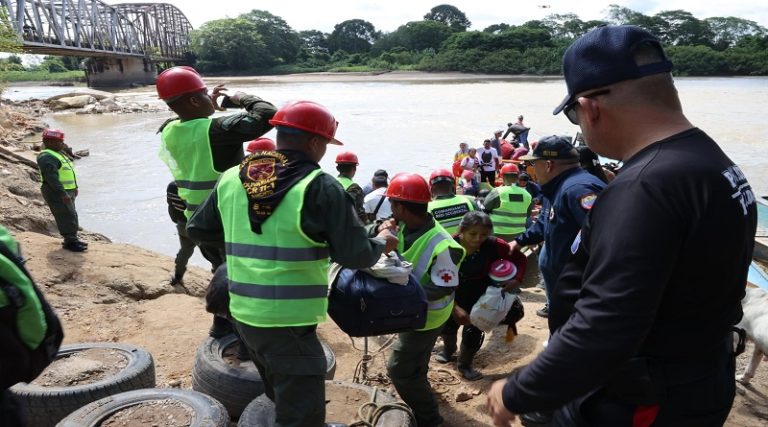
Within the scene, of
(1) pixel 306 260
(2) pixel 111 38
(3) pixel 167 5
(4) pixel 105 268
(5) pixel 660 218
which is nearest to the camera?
(5) pixel 660 218

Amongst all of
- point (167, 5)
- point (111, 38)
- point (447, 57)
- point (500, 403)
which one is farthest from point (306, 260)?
point (167, 5)

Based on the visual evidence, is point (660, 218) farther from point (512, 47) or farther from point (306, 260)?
point (512, 47)

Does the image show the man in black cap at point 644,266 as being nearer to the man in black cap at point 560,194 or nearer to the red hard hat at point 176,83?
the man in black cap at point 560,194

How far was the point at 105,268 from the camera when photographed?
23.7 feet

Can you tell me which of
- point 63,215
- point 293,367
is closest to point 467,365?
point 293,367

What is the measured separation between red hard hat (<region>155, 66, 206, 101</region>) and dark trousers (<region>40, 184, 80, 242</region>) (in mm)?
4717

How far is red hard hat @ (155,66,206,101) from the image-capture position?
409 centimetres

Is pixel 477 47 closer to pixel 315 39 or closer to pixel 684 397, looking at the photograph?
pixel 315 39

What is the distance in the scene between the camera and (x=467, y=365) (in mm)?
4969

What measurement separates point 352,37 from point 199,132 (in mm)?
120357

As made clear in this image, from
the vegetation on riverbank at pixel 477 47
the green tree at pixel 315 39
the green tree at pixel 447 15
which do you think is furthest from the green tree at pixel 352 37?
the green tree at pixel 447 15

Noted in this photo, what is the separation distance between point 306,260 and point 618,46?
153 centimetres

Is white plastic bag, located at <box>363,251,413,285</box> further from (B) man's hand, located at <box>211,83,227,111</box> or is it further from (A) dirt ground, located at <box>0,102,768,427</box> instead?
(B) man's hand, located at <box>211,83,227,111</box>

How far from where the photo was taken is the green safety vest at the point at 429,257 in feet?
11.9
